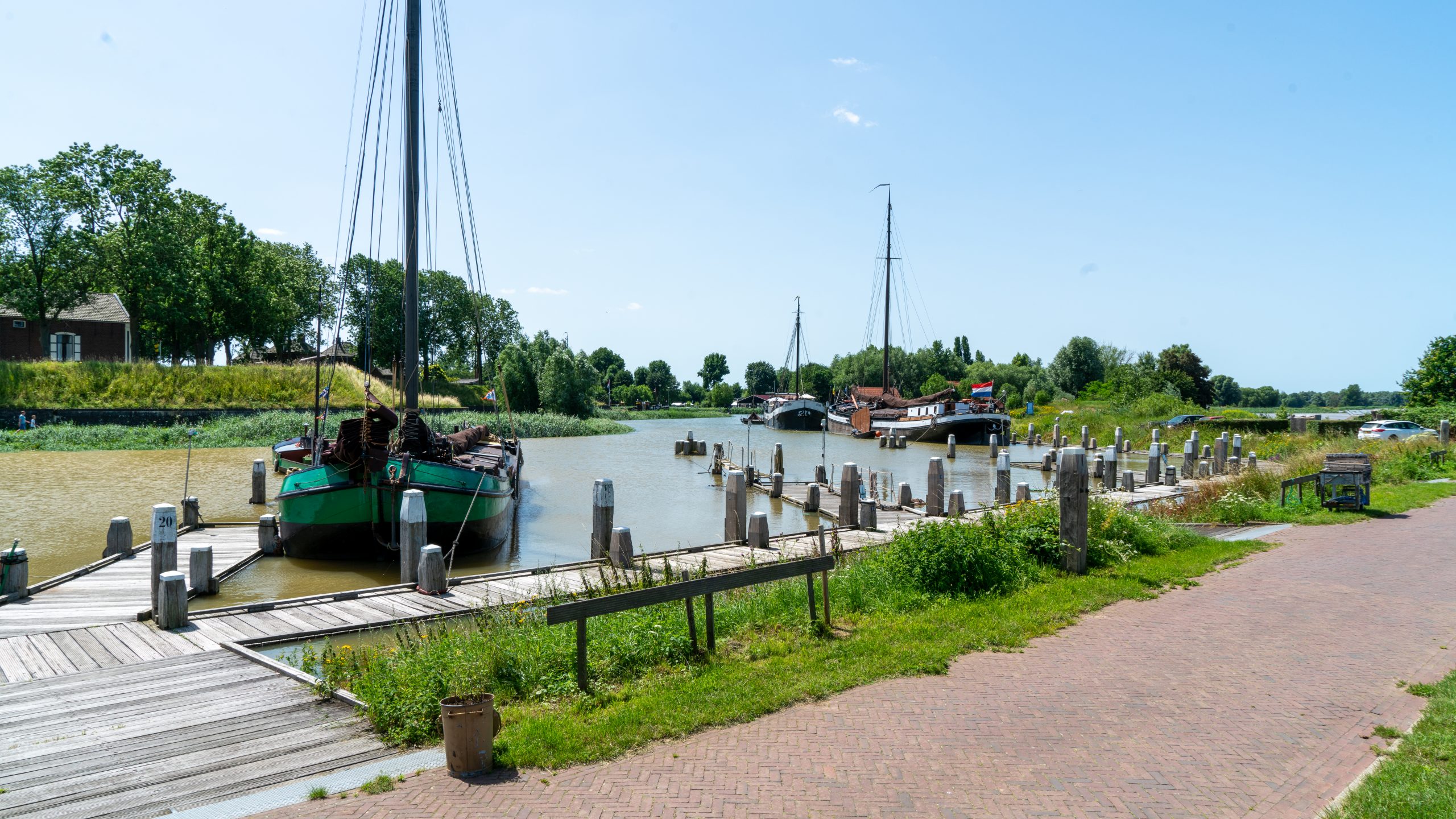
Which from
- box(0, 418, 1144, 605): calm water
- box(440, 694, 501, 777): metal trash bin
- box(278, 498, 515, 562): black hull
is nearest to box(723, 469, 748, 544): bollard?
box(0, 418, 1144, 605): calm water

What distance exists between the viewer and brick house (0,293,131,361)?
165 feet

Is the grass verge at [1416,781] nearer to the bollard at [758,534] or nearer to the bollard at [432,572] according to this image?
the bollard at [758,534]

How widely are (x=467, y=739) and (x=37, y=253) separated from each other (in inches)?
2357

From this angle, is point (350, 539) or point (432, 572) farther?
point (350, 539)

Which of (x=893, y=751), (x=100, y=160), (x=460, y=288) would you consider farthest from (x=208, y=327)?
(x=893, y=751)

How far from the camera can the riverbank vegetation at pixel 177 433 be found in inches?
1491

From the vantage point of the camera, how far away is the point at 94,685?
7.28 meters

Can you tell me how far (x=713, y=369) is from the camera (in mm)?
181625

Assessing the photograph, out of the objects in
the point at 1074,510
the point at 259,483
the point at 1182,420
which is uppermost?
the point at 1182,420

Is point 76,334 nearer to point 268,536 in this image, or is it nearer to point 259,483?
point 259,483

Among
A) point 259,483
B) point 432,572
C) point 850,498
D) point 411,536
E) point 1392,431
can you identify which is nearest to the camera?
point 432,572

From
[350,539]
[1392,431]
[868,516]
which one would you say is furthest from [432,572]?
[1392,431]

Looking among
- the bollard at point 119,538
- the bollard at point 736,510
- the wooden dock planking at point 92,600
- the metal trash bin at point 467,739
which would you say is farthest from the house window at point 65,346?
the metal trash bin at point 467,739

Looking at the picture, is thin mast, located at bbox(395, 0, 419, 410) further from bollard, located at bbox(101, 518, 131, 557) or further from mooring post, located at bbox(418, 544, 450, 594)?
mooring post, located at bbox(418, 544, 450, 594)
